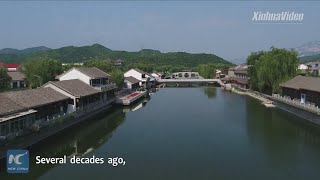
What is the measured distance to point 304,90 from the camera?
41.8 meters

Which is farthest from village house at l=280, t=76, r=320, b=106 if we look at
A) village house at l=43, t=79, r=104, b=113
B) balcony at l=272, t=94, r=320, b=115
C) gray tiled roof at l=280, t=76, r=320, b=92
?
village house at l=43, t=79, r=104, b=113

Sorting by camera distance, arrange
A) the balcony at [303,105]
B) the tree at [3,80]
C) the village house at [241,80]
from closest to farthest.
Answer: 1. the balcony at [303,105]
2. the tree at [3,80]
3. the village house at [241,80]

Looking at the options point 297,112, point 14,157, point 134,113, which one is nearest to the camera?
point 14,157

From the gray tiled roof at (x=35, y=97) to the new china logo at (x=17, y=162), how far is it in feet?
18.3

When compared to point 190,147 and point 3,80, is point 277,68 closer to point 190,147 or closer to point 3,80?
point 190,147

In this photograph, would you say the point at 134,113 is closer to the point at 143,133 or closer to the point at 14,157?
the point at 143,133

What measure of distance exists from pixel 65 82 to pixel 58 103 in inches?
233

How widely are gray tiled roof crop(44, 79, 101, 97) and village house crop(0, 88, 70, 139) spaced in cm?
143

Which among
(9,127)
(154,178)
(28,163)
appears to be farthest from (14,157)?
(154,178)

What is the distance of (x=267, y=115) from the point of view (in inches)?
1731

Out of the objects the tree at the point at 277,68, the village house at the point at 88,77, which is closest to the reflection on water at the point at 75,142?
the village house at the point at 88,77

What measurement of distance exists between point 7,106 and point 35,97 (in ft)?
17.3

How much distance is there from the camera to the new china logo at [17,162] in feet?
67.1

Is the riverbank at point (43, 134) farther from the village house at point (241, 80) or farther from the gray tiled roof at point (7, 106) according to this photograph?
the village house at point (241, 80)
